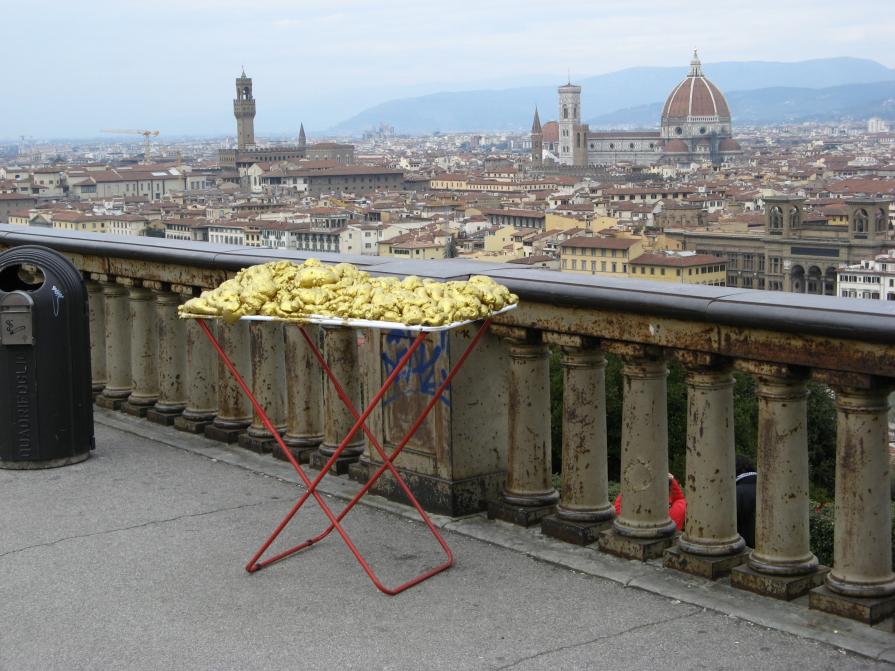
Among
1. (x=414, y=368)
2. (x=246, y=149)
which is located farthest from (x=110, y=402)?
(x=246, y=149)

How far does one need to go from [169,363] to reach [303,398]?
0.97 meters

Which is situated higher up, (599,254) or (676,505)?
(676,505)

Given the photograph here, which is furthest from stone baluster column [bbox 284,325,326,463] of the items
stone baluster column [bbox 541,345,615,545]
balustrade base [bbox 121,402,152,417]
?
stone baluster column [bbox 541,345,615,545]

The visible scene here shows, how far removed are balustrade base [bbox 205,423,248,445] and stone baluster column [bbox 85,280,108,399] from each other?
100 cm

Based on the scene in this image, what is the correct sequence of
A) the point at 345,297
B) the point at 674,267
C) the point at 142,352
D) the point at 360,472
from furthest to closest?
the point at 674,267, the point at 142,352, the point at 360,472, the point at 345,297

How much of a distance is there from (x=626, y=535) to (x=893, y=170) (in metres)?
155

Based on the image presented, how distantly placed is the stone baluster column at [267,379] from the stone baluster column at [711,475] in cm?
185

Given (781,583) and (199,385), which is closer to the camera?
(781,583)

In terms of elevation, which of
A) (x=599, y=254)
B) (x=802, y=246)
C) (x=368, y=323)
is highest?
(x=368, y=323)

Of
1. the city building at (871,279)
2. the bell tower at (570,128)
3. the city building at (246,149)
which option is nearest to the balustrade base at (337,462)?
the city building at (871,279)

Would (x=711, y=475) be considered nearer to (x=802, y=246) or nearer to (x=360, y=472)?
(x=360, y=472)

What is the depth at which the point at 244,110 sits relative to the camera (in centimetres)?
17400

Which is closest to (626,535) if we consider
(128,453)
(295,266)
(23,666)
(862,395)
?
(862,395)

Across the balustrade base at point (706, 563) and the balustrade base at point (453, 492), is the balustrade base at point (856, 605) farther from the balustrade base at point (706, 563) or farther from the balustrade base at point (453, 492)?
the balustrade base at point (453, 492)
